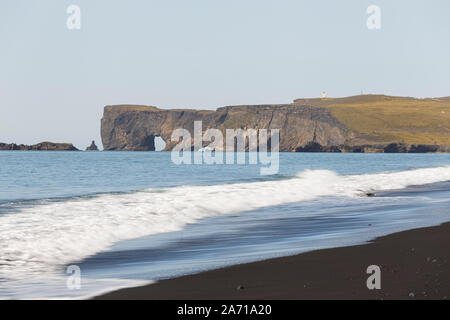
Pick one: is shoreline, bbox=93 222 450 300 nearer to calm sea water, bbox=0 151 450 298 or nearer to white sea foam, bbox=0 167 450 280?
calm sea water, bbox=0 151 450 298

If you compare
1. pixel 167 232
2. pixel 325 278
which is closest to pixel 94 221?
pixel 167 232

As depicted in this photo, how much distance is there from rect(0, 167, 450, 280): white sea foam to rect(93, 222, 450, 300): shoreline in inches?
115

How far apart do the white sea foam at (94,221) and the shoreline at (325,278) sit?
292 cm

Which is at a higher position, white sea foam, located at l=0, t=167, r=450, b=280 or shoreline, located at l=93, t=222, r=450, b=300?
shoreline, located at l=93, t=222, r=450, b=300

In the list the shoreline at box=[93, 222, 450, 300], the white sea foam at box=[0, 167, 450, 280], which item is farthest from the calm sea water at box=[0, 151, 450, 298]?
the shoreline at box=[93, 222, 450, 300]

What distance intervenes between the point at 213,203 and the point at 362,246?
37.6 ft

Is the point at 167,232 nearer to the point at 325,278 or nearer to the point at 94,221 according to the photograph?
the point at 94,221

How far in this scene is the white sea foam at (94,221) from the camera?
11.1 m

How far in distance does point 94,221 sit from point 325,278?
9050 millimetres

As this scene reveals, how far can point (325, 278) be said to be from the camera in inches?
311

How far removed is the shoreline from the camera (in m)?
6.96
